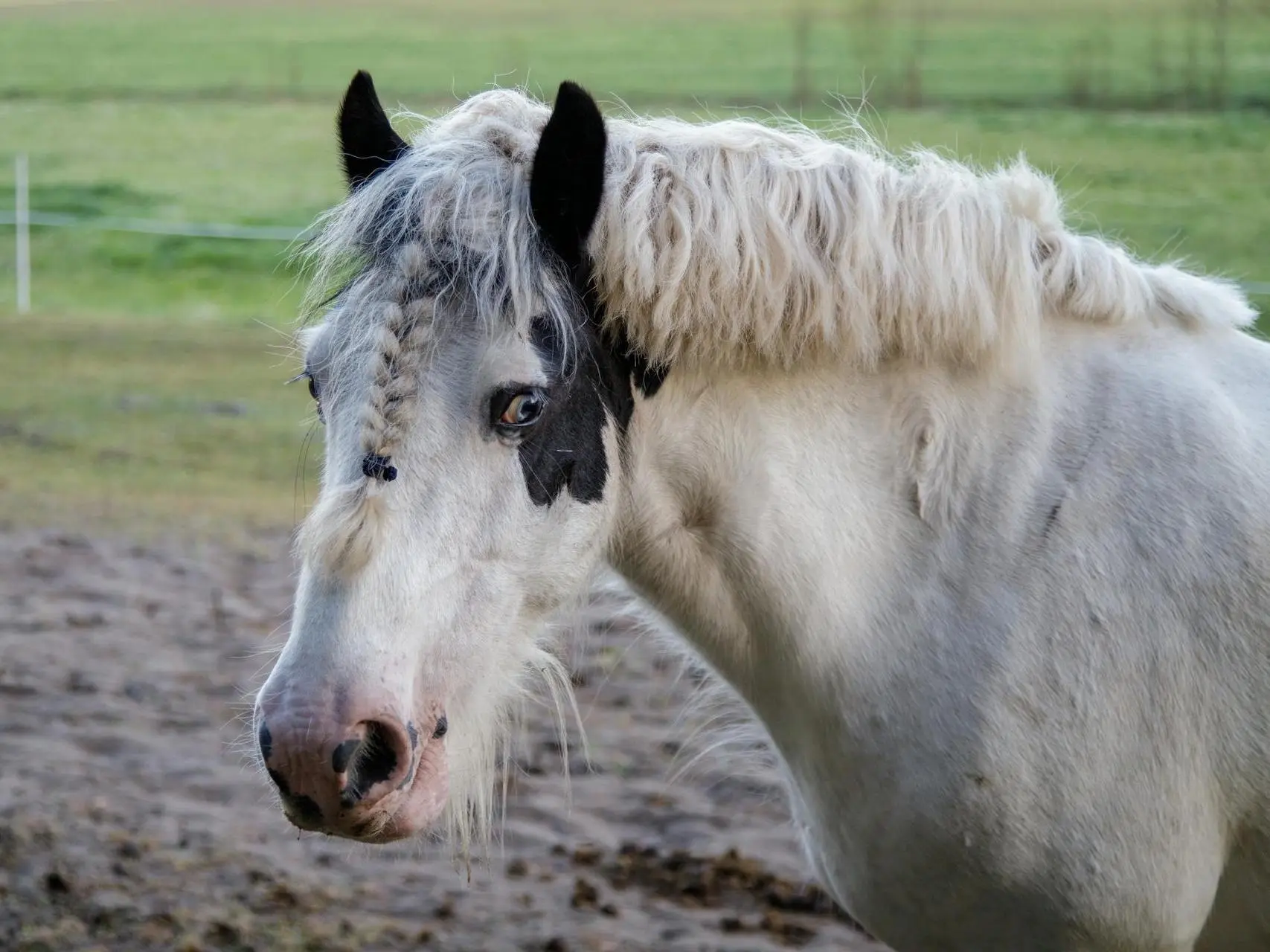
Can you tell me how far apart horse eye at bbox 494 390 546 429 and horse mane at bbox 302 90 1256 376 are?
136 mm

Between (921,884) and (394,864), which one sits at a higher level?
(921,884)

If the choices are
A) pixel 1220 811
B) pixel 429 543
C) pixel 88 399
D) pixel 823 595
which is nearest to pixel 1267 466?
pixel 1220 811

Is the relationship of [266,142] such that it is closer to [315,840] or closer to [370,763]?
[315,840]

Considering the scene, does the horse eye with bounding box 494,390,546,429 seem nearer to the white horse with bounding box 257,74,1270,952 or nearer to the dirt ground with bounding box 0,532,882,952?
the white horse with bounding box 257,74,1270,952

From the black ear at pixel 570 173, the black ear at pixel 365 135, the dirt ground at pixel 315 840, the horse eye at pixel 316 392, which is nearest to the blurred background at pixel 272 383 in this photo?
the dirt ground at pixel 315 840

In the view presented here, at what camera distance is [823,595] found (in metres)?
2.39

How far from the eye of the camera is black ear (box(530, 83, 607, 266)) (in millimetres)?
2189

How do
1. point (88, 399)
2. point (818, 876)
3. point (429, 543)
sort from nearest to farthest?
point (429, 543), point (818, 876), point (88, 399)

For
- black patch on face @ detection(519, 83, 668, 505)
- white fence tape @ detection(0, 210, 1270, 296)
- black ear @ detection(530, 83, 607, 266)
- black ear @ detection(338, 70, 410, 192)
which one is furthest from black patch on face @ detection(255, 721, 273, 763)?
white fence tape @ detection(0, 210, 1270, 296)

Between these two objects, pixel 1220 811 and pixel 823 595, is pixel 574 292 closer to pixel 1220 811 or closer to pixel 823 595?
pixel 823 595

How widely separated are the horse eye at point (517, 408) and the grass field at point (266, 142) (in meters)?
6.07

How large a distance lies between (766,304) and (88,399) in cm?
A: 1087

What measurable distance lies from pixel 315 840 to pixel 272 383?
29.0ft

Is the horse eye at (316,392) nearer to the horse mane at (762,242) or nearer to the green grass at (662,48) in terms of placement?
the horse mane at (762,242)
